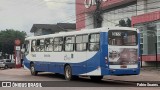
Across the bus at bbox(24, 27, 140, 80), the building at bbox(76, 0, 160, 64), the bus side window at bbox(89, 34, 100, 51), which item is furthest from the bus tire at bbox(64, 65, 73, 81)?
the building at bbox(76, 0, 160, 64)

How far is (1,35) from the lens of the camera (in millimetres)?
108938

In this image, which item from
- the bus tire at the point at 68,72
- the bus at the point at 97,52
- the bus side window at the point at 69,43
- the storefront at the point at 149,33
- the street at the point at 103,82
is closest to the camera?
the street at the point at 103,82

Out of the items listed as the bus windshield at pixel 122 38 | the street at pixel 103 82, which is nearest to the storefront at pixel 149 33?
the street at pixel 103 82

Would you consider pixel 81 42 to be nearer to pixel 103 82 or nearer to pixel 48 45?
pixel 103 82

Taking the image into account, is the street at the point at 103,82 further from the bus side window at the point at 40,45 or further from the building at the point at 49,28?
the building at the point at 49,28

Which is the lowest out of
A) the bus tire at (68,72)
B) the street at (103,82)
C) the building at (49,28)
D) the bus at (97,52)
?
the street at (103,82)

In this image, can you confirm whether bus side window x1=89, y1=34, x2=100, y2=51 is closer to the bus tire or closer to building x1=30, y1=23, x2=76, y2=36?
the bus tire

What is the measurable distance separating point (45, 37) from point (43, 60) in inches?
67.7

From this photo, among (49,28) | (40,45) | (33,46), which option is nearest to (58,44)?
(40,45)

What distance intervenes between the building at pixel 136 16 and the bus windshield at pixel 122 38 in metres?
15.4

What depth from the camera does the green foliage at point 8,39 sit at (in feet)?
351

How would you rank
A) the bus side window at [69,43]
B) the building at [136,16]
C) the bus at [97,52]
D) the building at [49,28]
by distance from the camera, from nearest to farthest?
the bus at [97,52] < the bus side window at [69,43] < the building at [136,16] < the building at [49,28]

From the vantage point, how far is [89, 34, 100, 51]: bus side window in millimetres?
22719

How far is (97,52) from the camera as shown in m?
22.6
